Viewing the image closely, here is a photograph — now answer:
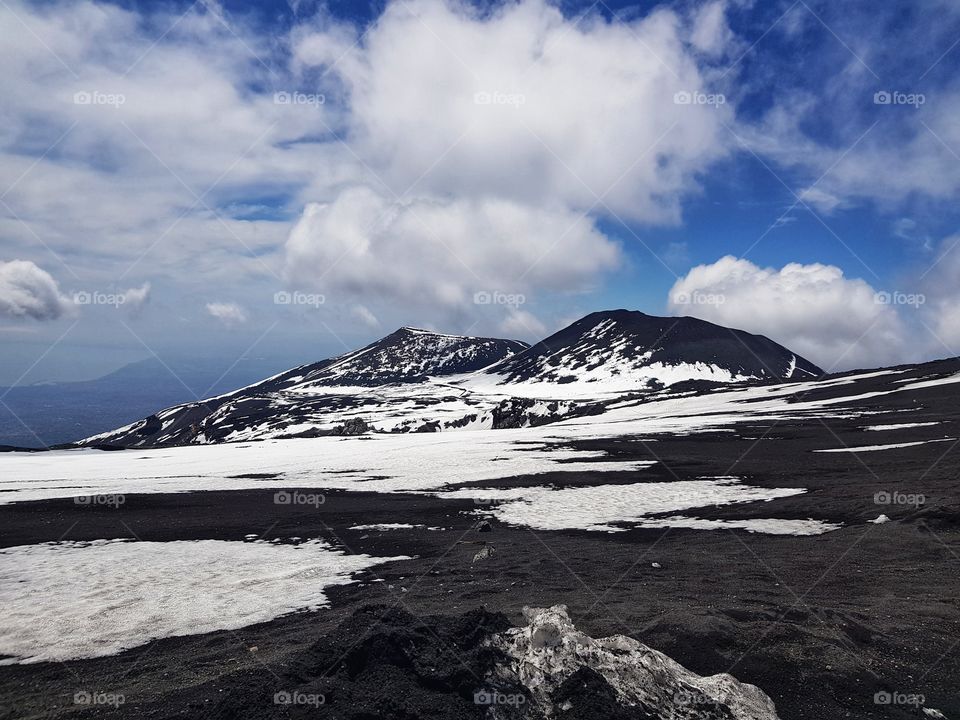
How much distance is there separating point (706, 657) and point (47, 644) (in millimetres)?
14803

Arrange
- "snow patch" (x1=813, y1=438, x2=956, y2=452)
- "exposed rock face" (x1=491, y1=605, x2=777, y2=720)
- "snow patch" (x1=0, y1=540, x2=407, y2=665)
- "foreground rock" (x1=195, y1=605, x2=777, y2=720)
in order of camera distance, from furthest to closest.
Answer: "snow patch" (x1=813, y1=438, x2=956, y2=452), "snow patch" (x1=0, y1=540, x2=407, y2=665), "exposed rock face" (x1=491, y1=605, x2=777, y2=720), "foreground rock" (x1=195, y1=605, x2=777, y2=720)

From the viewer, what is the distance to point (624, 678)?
28.4ft

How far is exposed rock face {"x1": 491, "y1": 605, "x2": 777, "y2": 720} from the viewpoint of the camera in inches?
328

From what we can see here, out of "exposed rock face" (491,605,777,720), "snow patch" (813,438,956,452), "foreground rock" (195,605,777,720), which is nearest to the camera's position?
"foreground rock" (195,605,777,720)

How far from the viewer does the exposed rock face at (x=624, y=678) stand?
27.3 ft

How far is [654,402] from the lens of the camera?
109625 millimetres

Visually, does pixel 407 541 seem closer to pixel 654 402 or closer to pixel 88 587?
pixel 88 587

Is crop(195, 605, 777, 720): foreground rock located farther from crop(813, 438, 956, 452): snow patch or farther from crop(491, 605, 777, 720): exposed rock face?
crop(813, 438, 956, 452): snow patch

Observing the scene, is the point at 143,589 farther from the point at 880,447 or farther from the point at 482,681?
the point at 880,447

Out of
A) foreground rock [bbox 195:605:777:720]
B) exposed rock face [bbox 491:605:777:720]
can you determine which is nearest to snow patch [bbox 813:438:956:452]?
exposed rock face [bbox 491:605:777:720]

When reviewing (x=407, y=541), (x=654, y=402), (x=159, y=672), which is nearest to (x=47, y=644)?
(x=159, y=672)

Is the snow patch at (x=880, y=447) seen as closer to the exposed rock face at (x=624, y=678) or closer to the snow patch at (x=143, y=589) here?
the snow patch at (x=143, y=589)

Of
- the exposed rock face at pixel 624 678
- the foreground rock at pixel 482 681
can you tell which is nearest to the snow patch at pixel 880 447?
the exposed rock face at pixel 624 678

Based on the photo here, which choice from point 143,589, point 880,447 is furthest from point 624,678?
point 880,447
